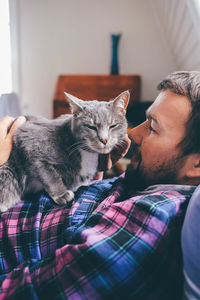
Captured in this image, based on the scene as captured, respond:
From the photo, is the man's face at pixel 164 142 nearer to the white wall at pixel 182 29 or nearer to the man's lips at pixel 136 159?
the man's lips at pixel 136 159

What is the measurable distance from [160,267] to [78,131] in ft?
1.98

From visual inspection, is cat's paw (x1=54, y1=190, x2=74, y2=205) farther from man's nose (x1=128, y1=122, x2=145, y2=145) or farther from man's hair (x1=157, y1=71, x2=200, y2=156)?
man's hair (x1=157, y1=71, x2=200, y2=156)

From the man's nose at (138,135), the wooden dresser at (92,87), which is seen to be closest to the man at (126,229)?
the man's nose at (138,135)

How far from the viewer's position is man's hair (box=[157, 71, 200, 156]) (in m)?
0.69

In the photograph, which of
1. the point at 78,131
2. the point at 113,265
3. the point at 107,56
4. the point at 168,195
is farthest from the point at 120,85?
the point at 113,265

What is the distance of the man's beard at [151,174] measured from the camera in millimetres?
748

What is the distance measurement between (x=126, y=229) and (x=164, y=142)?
1.10 feet

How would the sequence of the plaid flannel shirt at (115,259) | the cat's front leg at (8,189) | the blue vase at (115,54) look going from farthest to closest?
1. the blue vase at (115,54)
2. the cat's front leg at (8,189)
3. the plaid flannel shirt at (115,259)

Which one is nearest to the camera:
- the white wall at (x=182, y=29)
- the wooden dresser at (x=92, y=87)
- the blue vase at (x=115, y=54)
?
the white wall at (x=182, y=29)

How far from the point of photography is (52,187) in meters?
0.87

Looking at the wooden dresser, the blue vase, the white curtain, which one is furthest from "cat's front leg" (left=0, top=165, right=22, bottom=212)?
the blue vase

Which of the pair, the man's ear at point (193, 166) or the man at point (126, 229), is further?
the man's ear at point (193, 166)

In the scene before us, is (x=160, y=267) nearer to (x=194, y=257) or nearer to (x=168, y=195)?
(x=194, y=257)

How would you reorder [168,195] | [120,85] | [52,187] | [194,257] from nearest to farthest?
[194,257], [168,195], [52,187], [120,85]
